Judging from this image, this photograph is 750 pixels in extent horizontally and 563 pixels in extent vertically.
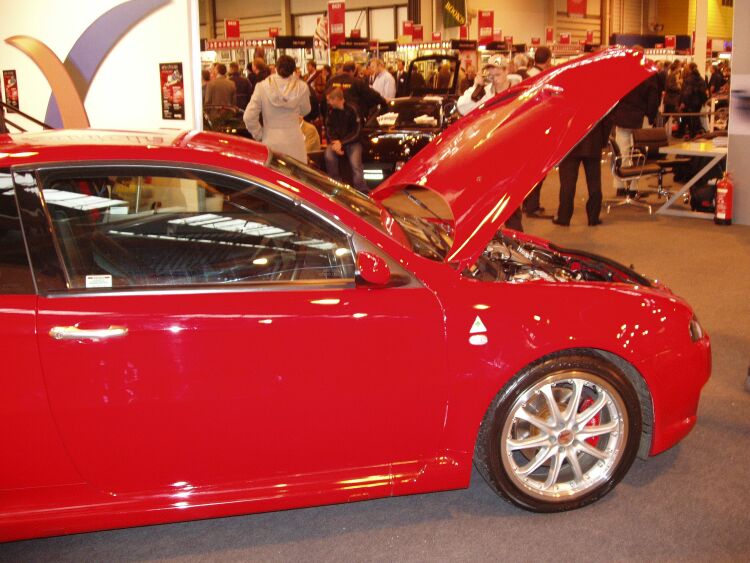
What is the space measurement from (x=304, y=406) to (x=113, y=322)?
72 centimetres

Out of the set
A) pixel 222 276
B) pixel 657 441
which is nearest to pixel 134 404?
pixel 222 276

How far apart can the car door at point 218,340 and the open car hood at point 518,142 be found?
524 millimetres

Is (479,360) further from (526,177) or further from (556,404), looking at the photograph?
(526,177)

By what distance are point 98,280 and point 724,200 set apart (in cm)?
842

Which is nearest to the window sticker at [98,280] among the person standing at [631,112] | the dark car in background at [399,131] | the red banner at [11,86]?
the red banner at [11,86]

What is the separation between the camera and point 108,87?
741cm

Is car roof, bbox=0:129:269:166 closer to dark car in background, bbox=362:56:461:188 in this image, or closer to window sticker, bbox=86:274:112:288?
window sticker, bbox=86:274:112:288

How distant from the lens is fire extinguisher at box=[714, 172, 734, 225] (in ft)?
31.8

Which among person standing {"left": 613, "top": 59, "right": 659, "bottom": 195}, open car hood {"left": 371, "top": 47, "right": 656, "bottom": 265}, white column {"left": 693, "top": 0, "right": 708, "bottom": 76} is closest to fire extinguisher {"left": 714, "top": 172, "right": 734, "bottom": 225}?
person standing {"left": 613, "top": 59, "right": 659, "bottom": 195}

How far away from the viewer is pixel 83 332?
2859 mm

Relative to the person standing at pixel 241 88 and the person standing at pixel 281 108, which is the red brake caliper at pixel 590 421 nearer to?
the person standing at pixel 281 108

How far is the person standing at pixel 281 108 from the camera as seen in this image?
27.8ft

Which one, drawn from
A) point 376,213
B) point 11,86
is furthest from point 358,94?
point 376,213

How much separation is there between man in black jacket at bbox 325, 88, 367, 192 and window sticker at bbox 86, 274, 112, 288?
7.68 m
